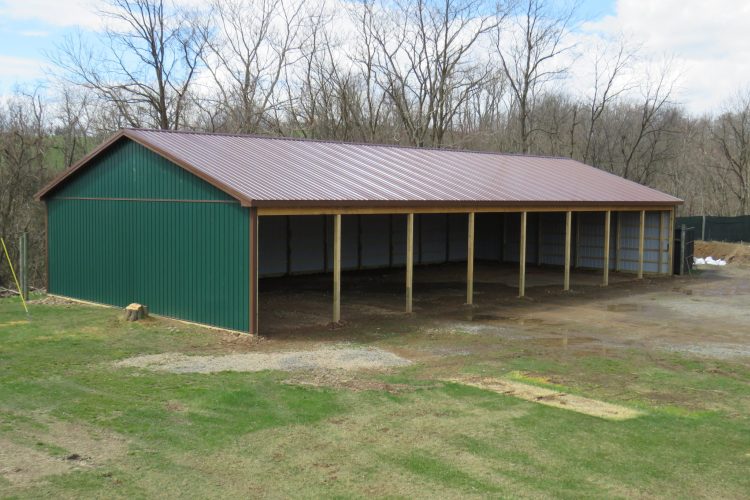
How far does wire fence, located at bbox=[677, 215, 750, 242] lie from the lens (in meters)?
35.7

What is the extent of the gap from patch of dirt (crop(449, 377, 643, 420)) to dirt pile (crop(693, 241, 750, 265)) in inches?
997

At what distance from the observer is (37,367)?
36.3 ft

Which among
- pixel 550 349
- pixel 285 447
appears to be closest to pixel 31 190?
→ pixel 550 349

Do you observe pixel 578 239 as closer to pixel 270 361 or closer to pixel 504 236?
pixel 504 236

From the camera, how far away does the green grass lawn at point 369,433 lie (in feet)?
22.3

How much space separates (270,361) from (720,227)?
30.8 m

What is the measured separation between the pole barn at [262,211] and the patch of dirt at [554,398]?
5150 millimetres

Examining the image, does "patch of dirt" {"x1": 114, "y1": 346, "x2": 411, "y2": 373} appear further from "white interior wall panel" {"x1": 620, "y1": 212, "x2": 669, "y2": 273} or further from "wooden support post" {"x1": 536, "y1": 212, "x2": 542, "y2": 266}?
"wooden support post" {"x1": 536, "y1": 212, "x2": 542, "y2": 266}

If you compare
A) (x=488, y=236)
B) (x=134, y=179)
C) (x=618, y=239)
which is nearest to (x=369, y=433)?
(x=134, y=179)

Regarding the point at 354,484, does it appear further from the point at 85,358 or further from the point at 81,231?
the point at 81,231

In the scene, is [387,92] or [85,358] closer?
[85,358]

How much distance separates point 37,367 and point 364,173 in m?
9.85

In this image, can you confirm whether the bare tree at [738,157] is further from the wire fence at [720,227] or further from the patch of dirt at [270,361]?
the patch of dirt at [270,361]

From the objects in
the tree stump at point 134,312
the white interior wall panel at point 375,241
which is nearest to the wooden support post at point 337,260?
the tree stump at point 134,312
